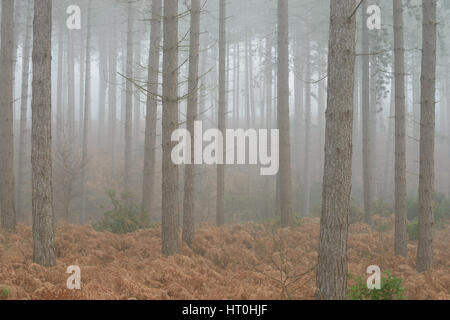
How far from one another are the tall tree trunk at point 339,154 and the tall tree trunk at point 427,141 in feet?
11.6

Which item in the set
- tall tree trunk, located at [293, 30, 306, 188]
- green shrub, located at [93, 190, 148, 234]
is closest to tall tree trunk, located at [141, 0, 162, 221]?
green shrub, located at [93, 190, 148, 234]

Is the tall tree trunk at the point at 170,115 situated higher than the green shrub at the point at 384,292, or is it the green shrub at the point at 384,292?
the tall tree trunk at the point at 170,115

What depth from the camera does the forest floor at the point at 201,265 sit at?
19.6 ft

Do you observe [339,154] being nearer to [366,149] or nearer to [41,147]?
[41,147]

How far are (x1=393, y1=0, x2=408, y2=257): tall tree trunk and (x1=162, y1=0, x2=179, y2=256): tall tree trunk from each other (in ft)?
18.3

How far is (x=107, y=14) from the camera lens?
28.6 m

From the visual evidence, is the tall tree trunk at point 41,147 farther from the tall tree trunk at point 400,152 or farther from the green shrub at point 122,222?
the tall tree trunk at point 400,152

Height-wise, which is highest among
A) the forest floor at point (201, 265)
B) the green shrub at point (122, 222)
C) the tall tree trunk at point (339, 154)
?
the tall tree trunk at point (339, 154)

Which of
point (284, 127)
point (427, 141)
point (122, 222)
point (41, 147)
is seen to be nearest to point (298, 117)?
point (284, 127)

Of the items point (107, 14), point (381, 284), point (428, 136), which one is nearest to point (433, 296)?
point (381, 284)

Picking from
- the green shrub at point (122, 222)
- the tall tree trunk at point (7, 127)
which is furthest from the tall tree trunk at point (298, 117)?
the tall tree trunk at point (7, 127)
